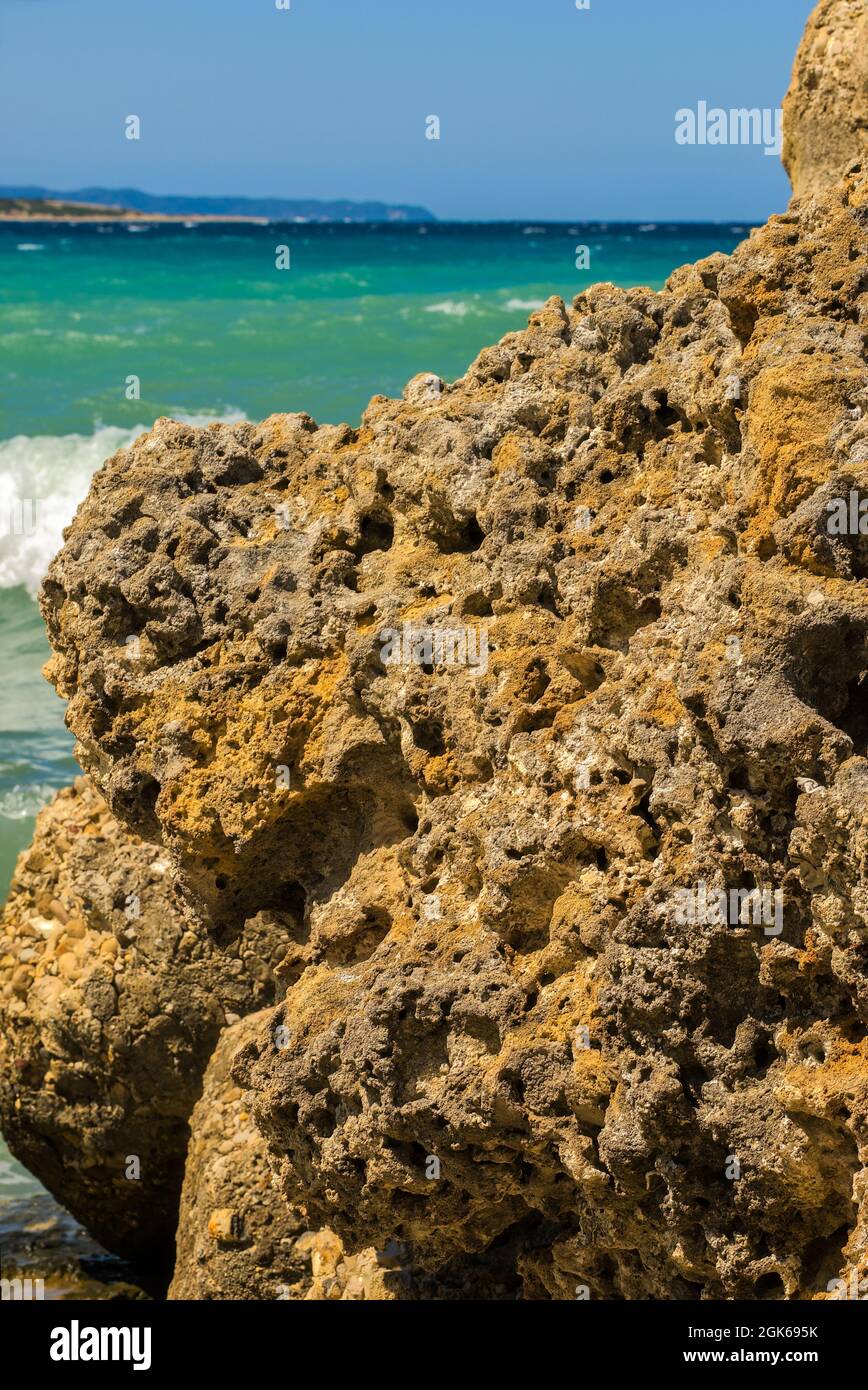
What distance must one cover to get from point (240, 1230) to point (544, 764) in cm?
196

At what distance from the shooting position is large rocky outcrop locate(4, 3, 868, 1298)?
2.96 meters

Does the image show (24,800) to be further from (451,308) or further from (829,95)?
(451,308)

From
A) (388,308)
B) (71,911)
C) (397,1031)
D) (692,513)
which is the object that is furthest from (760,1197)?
(388,308)

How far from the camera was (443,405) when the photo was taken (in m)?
4.38

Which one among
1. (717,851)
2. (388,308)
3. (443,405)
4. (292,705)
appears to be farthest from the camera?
(388,308)

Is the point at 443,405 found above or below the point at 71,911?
above

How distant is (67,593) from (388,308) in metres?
24.9

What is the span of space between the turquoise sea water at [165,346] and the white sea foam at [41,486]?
2 cm

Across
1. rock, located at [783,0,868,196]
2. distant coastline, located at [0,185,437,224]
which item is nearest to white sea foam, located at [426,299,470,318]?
rock, located at [783,0,868,196]

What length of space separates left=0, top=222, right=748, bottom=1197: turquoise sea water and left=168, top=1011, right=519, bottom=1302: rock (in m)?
1.66

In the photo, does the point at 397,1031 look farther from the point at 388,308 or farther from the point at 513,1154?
the point at 388,308

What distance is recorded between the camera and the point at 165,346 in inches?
973

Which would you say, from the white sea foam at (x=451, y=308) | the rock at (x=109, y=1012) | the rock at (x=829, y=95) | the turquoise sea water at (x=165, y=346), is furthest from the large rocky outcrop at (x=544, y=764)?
the white sea foam at (x=451, y=308)

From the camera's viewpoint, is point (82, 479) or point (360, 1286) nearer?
point (360, 1286)
